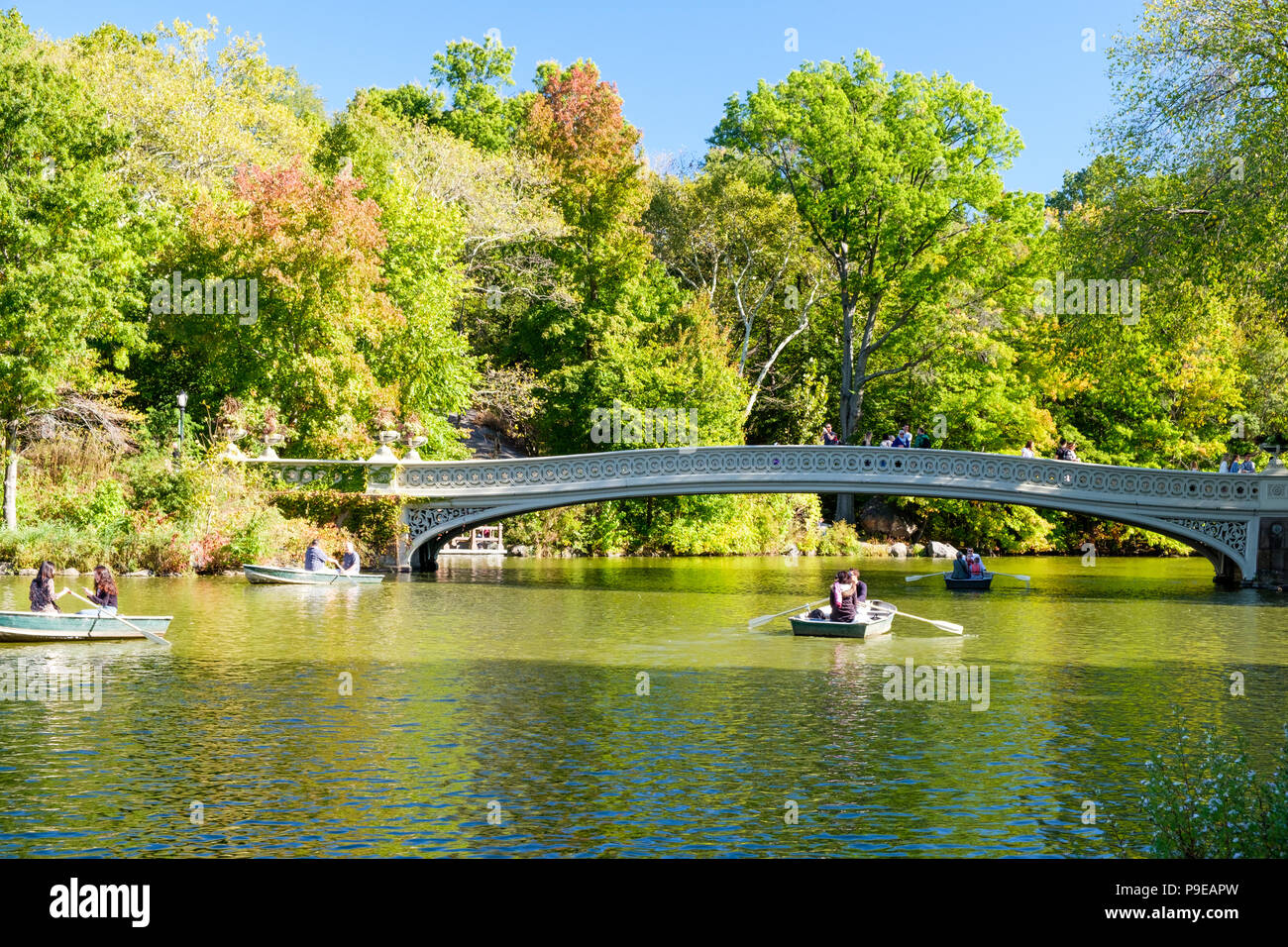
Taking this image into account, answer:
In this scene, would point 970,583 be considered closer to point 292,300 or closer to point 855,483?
point 855,483

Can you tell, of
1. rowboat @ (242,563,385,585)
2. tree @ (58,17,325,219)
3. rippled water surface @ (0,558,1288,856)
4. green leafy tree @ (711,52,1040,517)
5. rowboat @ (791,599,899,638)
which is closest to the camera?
rippled water surface @ (0,558,1288,856)

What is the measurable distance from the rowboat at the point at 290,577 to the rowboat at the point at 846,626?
1251cm

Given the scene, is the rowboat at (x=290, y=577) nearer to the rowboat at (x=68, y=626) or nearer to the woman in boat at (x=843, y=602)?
the rowboat at (x=68, y=626)

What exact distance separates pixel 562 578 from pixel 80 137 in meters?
15.5

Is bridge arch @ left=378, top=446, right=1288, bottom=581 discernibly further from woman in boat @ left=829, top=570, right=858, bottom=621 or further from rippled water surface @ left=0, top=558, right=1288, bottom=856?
woman in boat @ left=829, top=570, right=858, bottom=621

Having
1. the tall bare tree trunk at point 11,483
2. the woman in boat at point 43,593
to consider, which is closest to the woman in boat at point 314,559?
the tall bare tree trunk at point 11,483

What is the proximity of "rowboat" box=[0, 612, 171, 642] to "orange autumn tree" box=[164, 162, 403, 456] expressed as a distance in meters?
15.9

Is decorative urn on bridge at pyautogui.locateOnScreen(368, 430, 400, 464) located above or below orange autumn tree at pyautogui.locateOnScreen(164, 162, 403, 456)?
below

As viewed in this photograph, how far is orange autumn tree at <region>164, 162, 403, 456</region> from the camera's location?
35.4 meters

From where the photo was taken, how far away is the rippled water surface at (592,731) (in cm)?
1046

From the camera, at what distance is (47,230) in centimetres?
3119

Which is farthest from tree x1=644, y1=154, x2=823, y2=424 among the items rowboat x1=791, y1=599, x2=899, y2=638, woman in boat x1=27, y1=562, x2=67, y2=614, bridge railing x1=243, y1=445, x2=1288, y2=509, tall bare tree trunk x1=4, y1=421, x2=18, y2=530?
woman in boat x1=27, y1=562, x2=67, y2=614

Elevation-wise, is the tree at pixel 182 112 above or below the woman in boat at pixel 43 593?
above

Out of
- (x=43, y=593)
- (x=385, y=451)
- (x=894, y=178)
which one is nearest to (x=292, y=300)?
(x=385, y=451)
